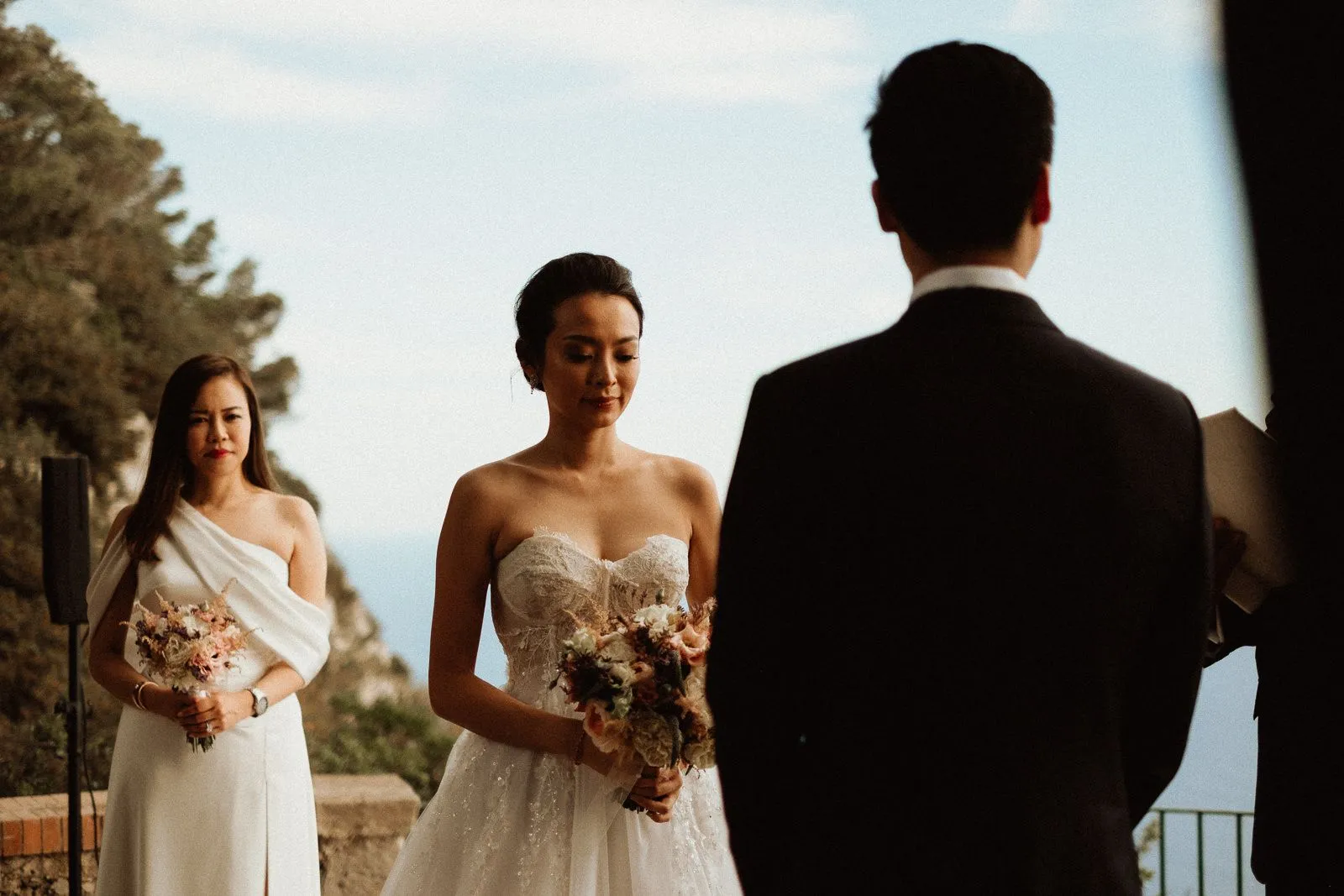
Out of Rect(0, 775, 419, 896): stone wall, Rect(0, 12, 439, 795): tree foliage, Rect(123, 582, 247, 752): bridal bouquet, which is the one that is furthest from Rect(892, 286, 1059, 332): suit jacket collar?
Rect(0, 12, 439, 795): tree foliage

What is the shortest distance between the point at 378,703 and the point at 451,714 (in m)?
10.3

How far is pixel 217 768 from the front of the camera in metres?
3.94

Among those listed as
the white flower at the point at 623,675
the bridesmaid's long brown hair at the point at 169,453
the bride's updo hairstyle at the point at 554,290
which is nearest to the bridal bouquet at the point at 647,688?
the white flower at the point at 623,675

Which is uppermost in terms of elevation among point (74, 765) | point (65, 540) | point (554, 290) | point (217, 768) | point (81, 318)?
point (81, 318)

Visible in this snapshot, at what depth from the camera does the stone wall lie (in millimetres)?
5281

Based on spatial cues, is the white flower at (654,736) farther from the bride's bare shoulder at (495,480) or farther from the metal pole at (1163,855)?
the metal pole at (1163,855)

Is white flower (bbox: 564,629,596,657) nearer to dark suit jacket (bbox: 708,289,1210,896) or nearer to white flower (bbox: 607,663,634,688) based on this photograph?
white flower (bbox: 607,663,634,688)

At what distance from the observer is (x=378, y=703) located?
12750 mm

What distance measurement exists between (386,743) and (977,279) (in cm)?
1058

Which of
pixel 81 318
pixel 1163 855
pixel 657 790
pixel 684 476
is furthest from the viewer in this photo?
pixel 81 318

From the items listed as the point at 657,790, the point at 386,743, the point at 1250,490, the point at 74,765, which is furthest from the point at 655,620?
the point at 386,743

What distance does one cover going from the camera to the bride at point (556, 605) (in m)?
2.80

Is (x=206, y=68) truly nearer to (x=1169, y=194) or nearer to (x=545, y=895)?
(x=1169, y=194)

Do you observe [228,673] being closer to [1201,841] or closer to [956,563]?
[956,563]
